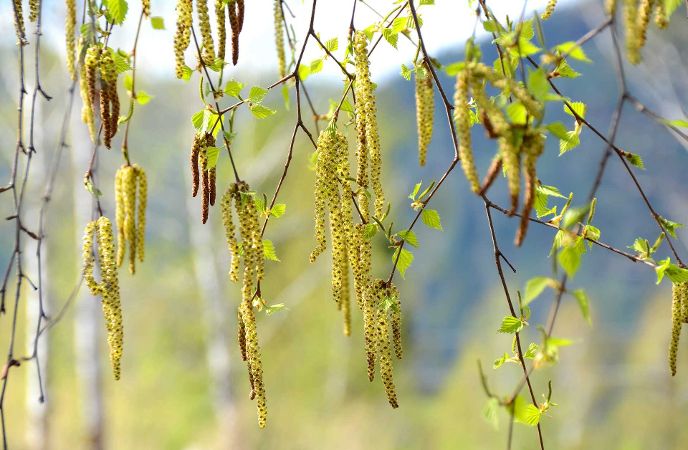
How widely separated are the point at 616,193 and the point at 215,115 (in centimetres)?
754

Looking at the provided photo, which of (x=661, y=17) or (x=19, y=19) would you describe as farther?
(x=19, y=19)

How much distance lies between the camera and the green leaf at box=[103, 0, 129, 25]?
79cm

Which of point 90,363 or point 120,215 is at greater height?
point 120,215

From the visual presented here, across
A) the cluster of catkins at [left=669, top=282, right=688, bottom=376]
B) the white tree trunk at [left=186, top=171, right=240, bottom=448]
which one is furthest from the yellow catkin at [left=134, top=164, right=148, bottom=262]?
the white tree trunk at [left=186, top=171, right=240, bottom=448]

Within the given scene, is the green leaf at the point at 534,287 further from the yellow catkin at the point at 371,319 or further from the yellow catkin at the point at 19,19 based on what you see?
the yellow catkin at the point at 19,19

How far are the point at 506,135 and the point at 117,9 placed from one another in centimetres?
49

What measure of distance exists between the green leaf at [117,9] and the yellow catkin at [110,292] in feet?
0.76

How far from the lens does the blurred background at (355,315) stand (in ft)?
21.1

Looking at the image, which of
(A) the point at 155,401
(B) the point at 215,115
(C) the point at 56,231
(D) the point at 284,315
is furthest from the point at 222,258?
(B) the point at 215,115

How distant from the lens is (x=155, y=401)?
844cm

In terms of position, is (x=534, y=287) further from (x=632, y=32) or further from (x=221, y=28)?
(x=221, y=28)

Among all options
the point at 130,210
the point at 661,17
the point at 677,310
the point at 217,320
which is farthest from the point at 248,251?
the point at 217,320

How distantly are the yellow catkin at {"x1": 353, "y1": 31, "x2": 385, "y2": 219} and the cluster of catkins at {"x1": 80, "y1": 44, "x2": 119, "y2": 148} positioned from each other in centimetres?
28

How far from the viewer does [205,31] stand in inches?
33.1
